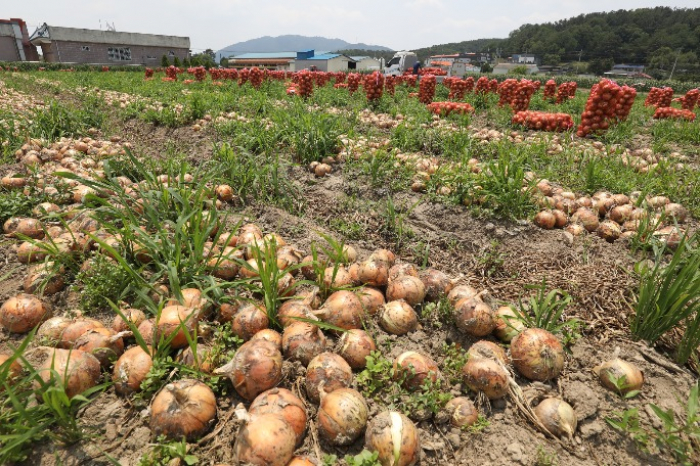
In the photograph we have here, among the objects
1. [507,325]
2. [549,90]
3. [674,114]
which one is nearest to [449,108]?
[674,114]

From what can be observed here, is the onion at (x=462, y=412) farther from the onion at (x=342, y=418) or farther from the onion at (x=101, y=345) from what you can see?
A: the onion at (x=101, y=345)

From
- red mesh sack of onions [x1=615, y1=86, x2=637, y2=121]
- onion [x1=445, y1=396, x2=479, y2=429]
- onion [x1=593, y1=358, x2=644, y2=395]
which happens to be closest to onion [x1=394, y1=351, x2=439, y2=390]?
onion [x1=445, y1=396, x2=479, y2=429]

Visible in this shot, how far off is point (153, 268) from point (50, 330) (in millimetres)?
708

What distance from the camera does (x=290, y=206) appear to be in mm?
3805

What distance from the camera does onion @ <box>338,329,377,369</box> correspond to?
189 cm

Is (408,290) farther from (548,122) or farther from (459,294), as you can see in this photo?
(548,122)

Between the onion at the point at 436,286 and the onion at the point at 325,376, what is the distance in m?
0.90

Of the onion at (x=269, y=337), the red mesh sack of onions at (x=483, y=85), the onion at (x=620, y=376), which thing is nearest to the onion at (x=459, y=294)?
the onion at (x=620, y=376)

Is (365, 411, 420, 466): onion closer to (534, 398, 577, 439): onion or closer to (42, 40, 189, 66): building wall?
(534, 398, 577, 439): onion

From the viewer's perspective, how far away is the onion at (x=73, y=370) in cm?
159

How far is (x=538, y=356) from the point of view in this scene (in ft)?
6.15

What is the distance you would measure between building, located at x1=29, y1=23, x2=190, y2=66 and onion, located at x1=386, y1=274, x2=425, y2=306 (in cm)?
4911

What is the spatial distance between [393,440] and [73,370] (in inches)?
58.6

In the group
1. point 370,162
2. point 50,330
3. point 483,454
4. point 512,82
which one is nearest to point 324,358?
point 483,454
